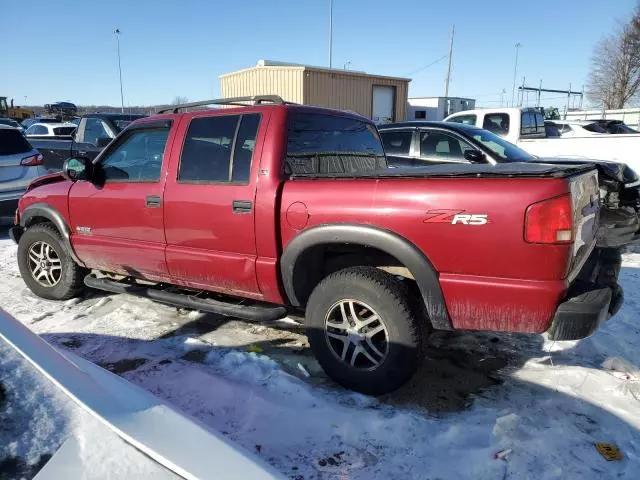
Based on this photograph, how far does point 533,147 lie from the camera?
404 inches

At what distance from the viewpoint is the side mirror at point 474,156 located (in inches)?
262

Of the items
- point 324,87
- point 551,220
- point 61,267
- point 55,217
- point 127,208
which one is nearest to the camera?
point 551,220

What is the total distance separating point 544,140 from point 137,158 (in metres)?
8.51

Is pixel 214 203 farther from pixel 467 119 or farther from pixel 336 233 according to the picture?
pixel 467 119

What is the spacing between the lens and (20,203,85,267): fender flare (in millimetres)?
4656

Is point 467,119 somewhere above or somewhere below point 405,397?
above

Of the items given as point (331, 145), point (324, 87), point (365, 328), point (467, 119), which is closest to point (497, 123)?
point (467, 119)

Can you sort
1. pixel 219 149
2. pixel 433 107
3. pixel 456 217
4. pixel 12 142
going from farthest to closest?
pixel 433 107 < pixel 12 142 < pixel 219 149 < pixel 456 217

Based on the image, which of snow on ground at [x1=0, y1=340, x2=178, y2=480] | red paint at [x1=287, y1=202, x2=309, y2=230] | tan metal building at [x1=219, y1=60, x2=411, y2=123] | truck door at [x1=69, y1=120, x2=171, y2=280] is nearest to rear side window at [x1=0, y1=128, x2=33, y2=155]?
truck door at [x1=69, y1=120, x2=171, y2=280]

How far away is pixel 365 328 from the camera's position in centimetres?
317

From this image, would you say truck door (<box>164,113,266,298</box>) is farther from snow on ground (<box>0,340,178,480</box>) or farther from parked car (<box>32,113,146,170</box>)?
parked car (<box>32,113,146,170</box>)

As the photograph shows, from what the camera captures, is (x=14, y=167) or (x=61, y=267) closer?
(x=61, y=267)

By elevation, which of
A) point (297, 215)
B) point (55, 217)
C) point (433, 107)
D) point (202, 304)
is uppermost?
point (433, 107)

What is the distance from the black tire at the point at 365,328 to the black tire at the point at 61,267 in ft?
9.26
